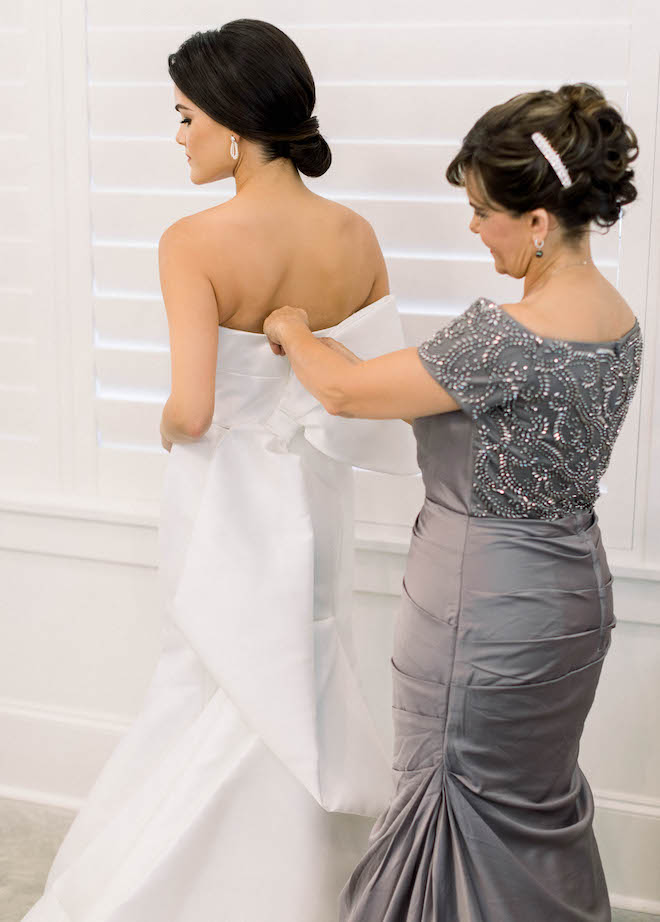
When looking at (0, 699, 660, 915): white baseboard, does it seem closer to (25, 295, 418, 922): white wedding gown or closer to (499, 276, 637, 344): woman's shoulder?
(25, 295, 418, 922): white wedding gown

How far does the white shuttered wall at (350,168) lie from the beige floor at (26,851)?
34.6 inches

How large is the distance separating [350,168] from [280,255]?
601mm

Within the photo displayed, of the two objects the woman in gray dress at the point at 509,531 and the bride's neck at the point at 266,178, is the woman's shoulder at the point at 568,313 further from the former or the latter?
the bride's neck at the point at 266,178

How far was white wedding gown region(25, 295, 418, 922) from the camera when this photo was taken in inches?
75.1

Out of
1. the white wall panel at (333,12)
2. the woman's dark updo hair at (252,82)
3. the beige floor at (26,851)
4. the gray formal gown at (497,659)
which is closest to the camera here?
the gray formal gown at (497,659)

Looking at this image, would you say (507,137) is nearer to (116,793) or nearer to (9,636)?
(116,793)

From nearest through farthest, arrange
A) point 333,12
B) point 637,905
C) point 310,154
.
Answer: point 310,154 → point 333,12 → point 637,905

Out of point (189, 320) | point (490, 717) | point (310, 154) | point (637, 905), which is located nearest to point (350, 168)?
point (310, 154)

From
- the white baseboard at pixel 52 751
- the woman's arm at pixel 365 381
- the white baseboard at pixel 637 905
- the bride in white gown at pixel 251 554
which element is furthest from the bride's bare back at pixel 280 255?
the white baseboard at pixel 637 905

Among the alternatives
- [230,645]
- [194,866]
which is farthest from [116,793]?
[230,645]

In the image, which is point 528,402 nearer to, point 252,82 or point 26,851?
point 252,82

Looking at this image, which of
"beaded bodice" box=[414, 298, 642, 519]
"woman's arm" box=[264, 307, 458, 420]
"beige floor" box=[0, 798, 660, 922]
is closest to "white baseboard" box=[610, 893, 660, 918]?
"beige floor" box=[0, 798, 660, 922]

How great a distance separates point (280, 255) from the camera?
72.7 inches

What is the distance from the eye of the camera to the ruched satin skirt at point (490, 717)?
5.43 ft
